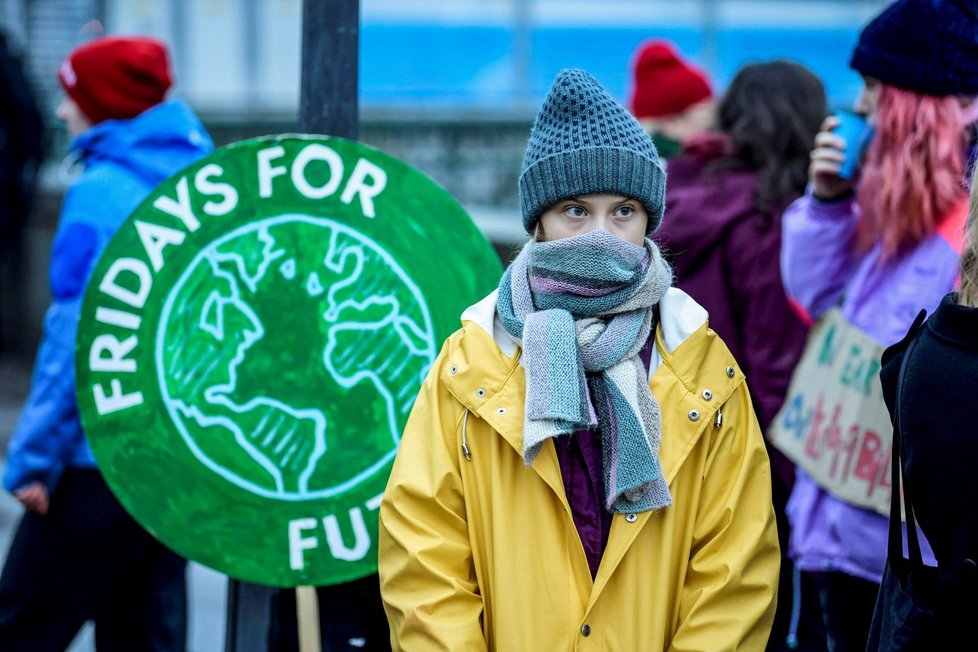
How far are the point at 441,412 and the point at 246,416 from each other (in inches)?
30.7

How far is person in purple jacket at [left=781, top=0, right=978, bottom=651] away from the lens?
10.2ft

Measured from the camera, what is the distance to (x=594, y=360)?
8.05 feet

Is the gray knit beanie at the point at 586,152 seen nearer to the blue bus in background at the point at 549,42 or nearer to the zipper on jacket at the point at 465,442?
the zipper on jacket at the point at 465,442

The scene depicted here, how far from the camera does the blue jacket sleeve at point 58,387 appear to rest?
3.62 metres

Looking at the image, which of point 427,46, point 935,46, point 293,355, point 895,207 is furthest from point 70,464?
point 427,46

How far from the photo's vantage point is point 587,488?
8.18 feet

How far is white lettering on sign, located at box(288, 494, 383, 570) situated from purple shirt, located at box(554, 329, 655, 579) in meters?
0.75

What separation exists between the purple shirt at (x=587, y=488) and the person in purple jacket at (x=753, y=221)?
1.42 metres

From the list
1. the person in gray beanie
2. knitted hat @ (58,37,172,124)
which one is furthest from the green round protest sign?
knitted hat @ (58,37,172,124)

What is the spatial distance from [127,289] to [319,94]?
2.00ft

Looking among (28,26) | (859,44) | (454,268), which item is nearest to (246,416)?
(454,268)

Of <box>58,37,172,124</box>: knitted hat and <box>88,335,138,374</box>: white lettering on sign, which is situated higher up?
<box>58,37,172,124</box>: knitted hat

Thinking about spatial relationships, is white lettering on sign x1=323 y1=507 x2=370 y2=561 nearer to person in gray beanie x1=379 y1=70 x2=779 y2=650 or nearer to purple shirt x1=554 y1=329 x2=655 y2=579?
person in gray beanie x1=379 y1=70 x2=779 y2=650

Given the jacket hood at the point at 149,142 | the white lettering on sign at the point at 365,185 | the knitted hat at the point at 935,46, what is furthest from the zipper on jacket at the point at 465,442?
the jacket hood at the point at 149,142
